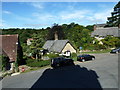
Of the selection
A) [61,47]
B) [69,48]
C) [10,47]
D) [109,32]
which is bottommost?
[69,48]

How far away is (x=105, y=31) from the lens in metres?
61.2

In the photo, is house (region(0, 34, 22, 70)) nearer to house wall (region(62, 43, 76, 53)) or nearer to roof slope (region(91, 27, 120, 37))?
house wall (region(62, 43, 76, 53))

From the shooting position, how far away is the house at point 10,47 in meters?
30.5

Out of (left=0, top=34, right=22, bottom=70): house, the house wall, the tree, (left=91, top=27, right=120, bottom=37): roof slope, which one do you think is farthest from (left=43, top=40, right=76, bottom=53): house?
the tree

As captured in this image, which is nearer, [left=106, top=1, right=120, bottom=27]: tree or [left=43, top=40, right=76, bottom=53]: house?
[left=43, top=40, right=76, bottom=53]: house

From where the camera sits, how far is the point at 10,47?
106 feet

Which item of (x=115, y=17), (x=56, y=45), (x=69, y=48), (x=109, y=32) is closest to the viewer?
(x=69, y=48)

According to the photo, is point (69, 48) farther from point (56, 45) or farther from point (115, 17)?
point (115, 17)

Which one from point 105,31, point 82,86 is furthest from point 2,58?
point 105,31

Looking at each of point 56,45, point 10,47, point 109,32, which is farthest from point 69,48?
point 109,32

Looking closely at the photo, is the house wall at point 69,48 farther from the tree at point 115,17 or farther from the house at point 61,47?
the tree at point 115,17

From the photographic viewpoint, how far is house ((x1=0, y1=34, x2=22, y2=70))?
30497mm

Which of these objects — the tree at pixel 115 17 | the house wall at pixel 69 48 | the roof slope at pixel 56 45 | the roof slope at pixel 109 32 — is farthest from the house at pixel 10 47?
the tree at pixel 115 17

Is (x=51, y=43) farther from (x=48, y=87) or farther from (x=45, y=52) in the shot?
(x=48, y=87)
